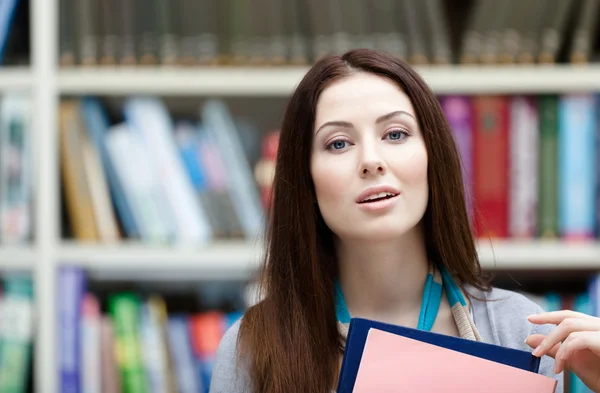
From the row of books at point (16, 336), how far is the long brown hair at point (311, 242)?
0.86m

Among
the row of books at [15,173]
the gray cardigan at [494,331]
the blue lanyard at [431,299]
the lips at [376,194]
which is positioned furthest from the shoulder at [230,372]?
the row of books at [15,173]

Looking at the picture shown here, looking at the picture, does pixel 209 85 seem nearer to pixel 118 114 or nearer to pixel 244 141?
pixel 244 141

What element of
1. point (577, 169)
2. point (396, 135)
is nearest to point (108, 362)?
point (396, 135)

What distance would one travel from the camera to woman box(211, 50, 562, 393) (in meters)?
1.00

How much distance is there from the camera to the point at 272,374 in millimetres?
1007

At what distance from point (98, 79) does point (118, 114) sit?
0.17 meters

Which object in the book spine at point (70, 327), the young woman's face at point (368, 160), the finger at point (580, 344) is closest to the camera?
the finger at point (580, 344)

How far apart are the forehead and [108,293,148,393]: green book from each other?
2.99ft

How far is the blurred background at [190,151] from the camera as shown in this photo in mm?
1756

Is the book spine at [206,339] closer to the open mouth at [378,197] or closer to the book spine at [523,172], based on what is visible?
the book spine at [523,172]

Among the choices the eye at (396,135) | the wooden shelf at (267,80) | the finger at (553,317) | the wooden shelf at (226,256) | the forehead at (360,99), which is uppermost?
the wooden shelf at (267,80)

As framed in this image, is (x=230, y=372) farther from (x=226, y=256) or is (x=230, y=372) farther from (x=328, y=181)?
(x=226, y=256)

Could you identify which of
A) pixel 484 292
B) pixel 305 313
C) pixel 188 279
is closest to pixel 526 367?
pixel 484 292

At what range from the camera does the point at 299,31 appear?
5.86 ft
